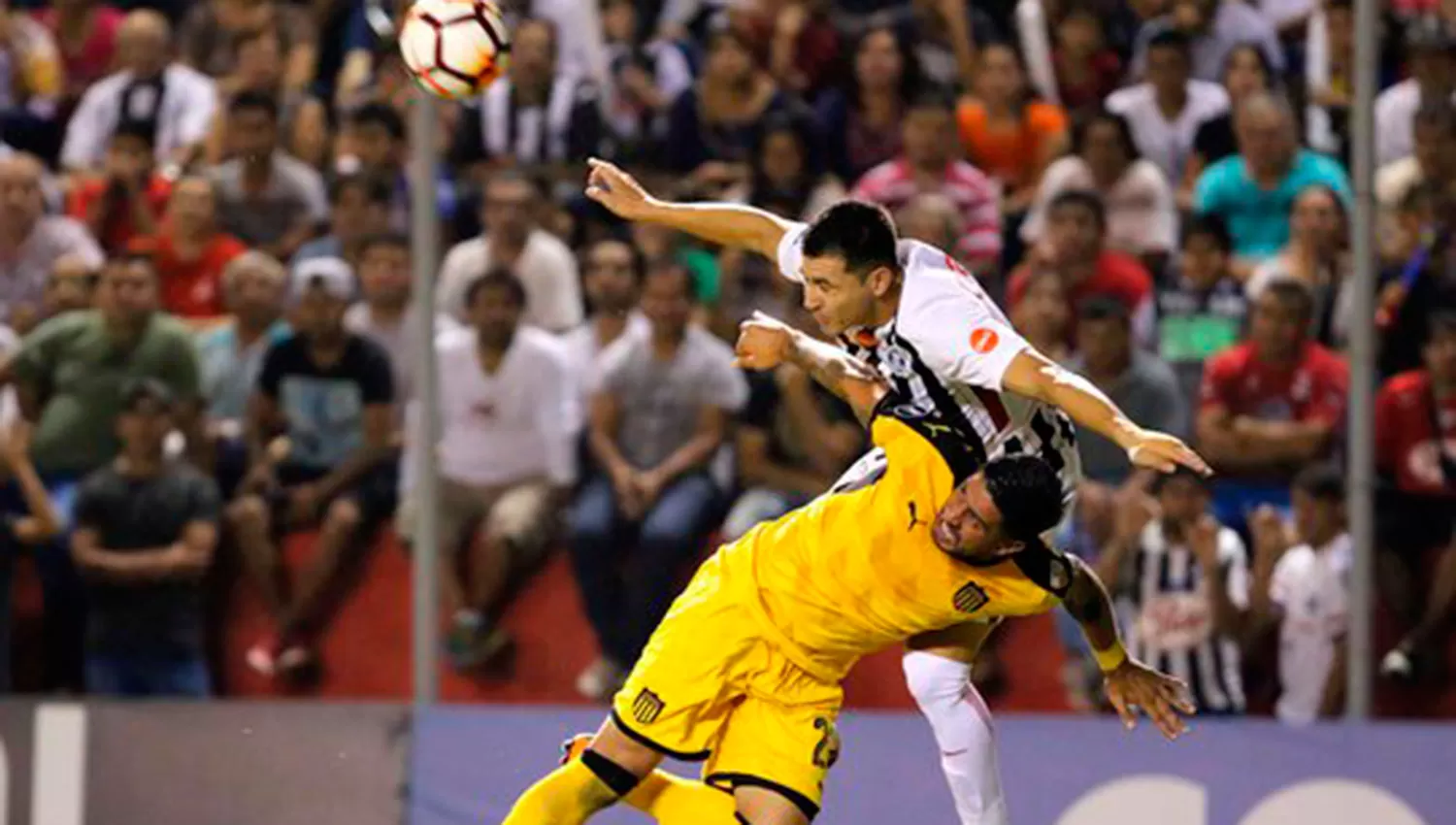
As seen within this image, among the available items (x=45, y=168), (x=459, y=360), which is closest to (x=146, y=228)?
(x=45, y=168)

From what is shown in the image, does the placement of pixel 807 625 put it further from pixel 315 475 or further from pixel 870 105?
pixel 870 105

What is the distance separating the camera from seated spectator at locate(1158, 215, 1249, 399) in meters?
9.93

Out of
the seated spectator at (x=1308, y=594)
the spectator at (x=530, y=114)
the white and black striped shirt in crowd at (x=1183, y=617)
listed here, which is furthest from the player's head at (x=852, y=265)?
the spectator at (x=530, y=114)

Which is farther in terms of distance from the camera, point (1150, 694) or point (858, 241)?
point (1150, 694)

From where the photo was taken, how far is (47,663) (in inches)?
417

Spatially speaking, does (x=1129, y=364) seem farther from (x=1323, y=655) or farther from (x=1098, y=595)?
(x=1098, y=595)

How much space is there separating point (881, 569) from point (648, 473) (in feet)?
9.76

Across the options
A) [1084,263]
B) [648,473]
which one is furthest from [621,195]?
[1084,263]

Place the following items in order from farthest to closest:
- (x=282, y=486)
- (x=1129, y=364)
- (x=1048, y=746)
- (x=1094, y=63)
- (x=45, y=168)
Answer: (x=45, y=168) → (x=1094, y=63) → (x=282, y=486) → (x=1129, y=364) → (x=1048, y=746)

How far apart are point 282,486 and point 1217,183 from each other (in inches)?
145

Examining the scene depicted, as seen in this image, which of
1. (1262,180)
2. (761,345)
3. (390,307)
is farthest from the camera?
(390,307)

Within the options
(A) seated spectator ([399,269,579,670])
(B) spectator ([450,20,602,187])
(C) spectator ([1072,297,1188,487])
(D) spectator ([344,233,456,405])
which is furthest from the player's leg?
(B) spectator ([450,20,602,187])

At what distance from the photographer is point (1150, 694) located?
748cm

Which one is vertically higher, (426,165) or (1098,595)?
(426,165)
